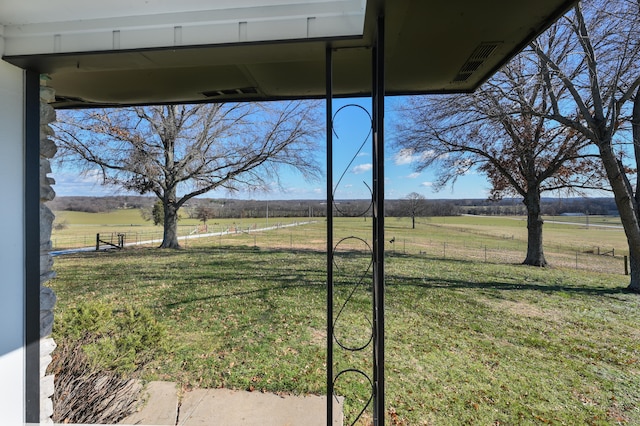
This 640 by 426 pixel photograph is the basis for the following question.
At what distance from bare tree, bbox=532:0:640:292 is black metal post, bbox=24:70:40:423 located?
10.2 feet

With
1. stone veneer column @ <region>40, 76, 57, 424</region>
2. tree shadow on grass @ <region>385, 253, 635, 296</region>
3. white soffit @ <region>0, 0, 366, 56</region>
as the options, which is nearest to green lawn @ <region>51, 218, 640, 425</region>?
tree shadow on grass @ <region>385, 253, 635, 296</region>

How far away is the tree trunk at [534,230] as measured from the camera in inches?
91.4

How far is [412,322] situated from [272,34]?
95.0 inches

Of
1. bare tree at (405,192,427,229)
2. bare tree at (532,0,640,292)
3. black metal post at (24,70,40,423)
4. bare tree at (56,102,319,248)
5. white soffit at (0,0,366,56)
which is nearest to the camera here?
white soffit at (0,0,366,56)

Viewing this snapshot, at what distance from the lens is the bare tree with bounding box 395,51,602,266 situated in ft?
7.51

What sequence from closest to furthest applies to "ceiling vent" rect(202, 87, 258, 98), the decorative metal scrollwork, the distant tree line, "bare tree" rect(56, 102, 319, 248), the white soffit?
the white soffit < "ceiling vent" rect(202, 87, 258, 98) < the decorative metal scrollwork < the distant tree line < "bare tree" rect(56, 102, 319, 248)

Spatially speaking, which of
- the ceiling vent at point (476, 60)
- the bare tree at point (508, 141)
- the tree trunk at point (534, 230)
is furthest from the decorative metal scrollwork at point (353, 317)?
the tree trunk at point (534, 230)

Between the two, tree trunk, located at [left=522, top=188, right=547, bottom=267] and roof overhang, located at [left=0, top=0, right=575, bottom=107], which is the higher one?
roof overhang, located at [left=0, top=0, right=575, bottom=107]

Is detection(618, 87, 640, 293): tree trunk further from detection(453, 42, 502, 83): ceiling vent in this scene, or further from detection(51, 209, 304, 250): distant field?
detection(51, 209, 304, 250): distant field

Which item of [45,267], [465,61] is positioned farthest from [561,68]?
[45,267]

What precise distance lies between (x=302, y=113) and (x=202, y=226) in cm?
187

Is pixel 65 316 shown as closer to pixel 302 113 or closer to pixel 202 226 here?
pixel 202 226

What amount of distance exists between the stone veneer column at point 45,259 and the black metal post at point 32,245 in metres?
0.04

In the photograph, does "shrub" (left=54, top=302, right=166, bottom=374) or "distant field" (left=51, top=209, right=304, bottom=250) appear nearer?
"shrub" (left=54, top=302, right=166, bottom=374)
